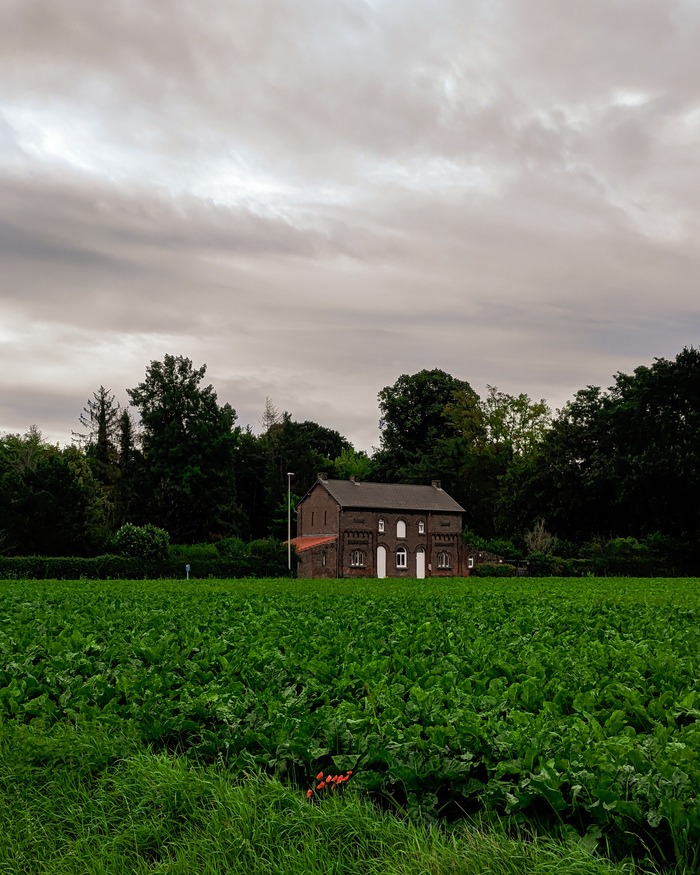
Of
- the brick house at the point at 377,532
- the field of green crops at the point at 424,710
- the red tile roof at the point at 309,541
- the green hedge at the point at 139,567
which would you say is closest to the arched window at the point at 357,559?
the brick house at the point at 377,532

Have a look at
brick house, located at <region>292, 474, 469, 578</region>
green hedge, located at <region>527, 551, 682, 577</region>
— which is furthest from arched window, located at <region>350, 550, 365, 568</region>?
green hedge, located at <region>527, 551, 682, 577</region>

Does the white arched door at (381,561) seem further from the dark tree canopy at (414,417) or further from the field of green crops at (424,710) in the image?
the field of green crops at (424,710)

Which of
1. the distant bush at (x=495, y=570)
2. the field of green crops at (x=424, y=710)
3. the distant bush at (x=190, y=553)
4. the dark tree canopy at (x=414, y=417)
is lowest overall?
the distant bush at (x=495, y=570)

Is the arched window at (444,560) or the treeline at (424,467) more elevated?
the treeline at (424,467)

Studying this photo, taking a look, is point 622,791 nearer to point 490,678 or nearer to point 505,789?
point 505,789

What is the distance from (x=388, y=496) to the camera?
6619 centimetres

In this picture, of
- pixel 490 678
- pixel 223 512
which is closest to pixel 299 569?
pixel 223 512

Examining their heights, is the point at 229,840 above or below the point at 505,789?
below

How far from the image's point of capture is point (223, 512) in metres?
73.0

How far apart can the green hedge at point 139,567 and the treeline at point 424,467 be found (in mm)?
4128

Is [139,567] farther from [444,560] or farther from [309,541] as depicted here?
[444,560]

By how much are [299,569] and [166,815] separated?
190 ft

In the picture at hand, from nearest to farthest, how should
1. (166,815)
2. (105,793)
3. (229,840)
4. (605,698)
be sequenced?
(229,840) → (166,815) → (105,793) → (605,698)

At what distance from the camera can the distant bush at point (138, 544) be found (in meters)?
50.9
